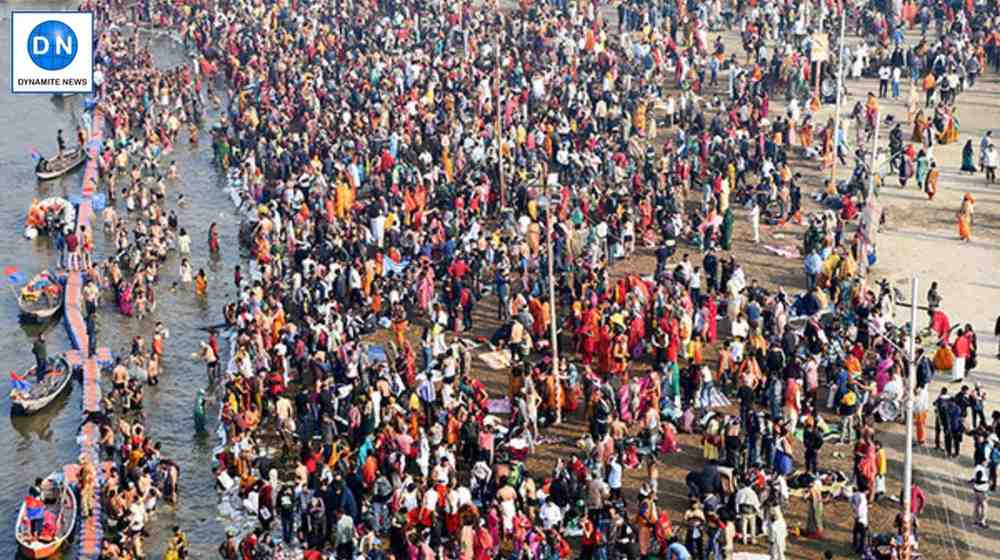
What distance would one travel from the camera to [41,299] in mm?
50438

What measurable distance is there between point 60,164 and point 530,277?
25188mm

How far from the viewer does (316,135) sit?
60781 millimetres

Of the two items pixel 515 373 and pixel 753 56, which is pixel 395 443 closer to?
pixel 515 373

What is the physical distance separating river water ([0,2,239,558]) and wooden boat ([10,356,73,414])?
1.20ft

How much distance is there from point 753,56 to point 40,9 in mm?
47338

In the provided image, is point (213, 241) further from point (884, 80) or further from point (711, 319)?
point (884, 80)

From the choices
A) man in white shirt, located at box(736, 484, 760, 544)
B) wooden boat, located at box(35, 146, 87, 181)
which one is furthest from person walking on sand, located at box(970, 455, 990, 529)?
wooden boat, located at box(35, 146, 87, 181)

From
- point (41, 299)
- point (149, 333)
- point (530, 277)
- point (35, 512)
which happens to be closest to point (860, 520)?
point (530, 277)

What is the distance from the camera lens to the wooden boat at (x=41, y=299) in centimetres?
4972

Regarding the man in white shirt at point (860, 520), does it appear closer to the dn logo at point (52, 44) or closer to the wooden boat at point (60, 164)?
the wooden boat at point (60, 164)

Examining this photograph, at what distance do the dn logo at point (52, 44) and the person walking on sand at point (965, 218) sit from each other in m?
35.0

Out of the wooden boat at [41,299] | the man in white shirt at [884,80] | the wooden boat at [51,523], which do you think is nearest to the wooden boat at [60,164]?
the wooden boat at [41,299]

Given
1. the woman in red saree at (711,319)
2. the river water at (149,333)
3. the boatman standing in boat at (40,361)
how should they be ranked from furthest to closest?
the boatman standing in boat at (40,361), the woman in red saree at (711,319), the river water at (149,333)

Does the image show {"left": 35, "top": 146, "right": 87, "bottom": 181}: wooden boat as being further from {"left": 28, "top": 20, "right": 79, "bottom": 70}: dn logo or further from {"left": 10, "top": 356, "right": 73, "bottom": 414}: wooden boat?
{"left": 10, "top": 356, "right": 73, "bottom": 414}: wooden boat
